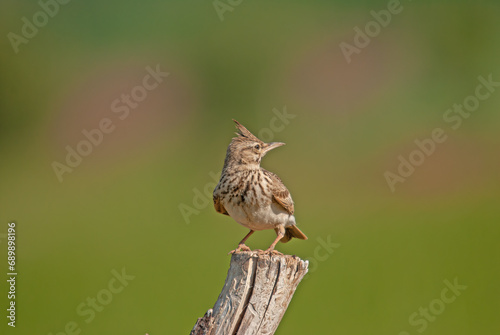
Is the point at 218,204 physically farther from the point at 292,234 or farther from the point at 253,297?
the point at 253,297

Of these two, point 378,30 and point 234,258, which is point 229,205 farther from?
point 378,30

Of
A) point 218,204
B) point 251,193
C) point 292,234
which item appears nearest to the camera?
point 251,193

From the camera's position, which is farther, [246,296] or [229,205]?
[229,205]

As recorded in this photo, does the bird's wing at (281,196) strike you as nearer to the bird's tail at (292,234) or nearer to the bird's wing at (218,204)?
the bird's tail at (292,234)

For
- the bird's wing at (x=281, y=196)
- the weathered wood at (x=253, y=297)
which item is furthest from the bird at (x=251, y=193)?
the weathered wood at (x=253, y=297)

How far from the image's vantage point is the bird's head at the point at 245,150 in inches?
224

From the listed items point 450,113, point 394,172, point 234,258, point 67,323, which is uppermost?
point 450,113

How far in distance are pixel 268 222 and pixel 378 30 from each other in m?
10.3

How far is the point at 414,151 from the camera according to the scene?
40.1 feet

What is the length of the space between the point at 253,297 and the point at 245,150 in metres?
1.84

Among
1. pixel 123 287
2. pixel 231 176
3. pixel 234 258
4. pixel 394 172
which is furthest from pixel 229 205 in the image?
pixel 394 172

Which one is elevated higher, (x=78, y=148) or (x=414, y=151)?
(x=414, y=151)

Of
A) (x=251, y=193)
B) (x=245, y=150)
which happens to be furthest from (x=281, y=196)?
(x=245, y=150)

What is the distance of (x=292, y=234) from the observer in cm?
591
